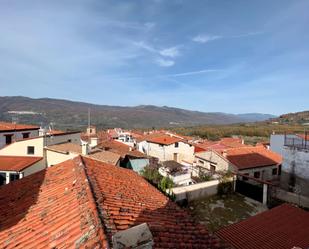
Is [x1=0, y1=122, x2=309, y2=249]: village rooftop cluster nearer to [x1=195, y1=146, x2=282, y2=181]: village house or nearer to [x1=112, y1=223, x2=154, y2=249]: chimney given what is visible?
[x1=112, y1=223, x2=154, y2=249]: chimney

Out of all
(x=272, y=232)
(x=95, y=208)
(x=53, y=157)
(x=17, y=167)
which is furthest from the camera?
(x=53, y=157)

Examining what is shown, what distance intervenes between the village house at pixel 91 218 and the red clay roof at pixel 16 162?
916 cm

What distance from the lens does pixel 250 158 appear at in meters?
31.9

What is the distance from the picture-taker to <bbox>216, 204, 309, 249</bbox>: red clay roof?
10.9 metres

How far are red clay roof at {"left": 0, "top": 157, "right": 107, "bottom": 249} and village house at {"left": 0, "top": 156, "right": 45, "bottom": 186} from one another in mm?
8553

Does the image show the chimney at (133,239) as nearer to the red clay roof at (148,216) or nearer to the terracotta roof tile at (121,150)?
the red clay roof at (148,216)

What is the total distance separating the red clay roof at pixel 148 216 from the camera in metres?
5.56

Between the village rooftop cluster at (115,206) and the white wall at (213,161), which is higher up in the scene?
the village rooftop cluster at (115,206)

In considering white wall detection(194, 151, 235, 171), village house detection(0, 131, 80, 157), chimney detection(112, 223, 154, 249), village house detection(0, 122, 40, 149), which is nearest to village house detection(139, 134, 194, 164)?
white wall detection(194, 151, 235, 171)

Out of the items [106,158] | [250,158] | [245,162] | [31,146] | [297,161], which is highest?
[31,146]

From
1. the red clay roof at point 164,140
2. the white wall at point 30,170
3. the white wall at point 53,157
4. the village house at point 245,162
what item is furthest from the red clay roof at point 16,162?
the red clay roof at point 164,140

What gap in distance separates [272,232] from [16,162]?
56.5 feet

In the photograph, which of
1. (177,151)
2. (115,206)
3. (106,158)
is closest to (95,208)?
(115,206)

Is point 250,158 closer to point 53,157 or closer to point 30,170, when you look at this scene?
point 53,157
